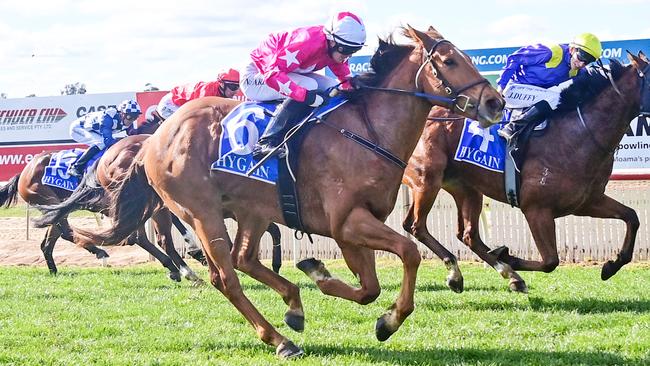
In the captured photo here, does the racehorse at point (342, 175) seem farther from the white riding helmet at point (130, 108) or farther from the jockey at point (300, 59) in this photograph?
the white riding helmet at point (130, 108)

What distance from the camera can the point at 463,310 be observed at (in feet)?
25.9

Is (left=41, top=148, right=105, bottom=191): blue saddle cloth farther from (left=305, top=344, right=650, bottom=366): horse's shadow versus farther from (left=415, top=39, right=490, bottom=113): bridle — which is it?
(left=415, top=39, right=490, bottom=113): bridle

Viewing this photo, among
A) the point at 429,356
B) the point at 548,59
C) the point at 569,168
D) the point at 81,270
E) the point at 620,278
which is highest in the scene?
the point at 548,59

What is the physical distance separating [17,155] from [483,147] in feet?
45.4

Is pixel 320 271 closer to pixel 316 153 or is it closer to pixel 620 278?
pixel 316 153

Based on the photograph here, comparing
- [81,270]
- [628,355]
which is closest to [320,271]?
[628,355]

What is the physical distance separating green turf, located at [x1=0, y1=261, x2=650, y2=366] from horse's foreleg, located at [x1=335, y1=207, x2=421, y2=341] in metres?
0.23

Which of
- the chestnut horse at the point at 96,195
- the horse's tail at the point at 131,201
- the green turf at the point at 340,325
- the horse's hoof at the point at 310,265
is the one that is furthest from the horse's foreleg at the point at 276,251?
the horse's hoof at the point at 310,265

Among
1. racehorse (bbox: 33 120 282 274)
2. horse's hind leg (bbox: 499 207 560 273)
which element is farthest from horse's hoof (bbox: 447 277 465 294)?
racehorse (bbox: 33 120 282 274)

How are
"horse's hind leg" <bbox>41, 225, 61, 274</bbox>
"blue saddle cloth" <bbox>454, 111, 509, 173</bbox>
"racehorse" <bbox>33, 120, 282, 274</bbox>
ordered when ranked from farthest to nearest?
"horse's hind leg" <bbox>41, 225, 61, 274</bbox>
"racehorse" <bbox>33, 120, 282, 274</bbox>
"blue saddle cloth" <bbox>454, 111, 509, 173</bbox>

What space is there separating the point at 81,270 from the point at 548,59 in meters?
6.80

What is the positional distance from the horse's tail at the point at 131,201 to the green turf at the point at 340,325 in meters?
0.73

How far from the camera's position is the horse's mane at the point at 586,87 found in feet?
27.1

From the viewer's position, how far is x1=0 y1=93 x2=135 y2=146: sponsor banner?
64.9ft
